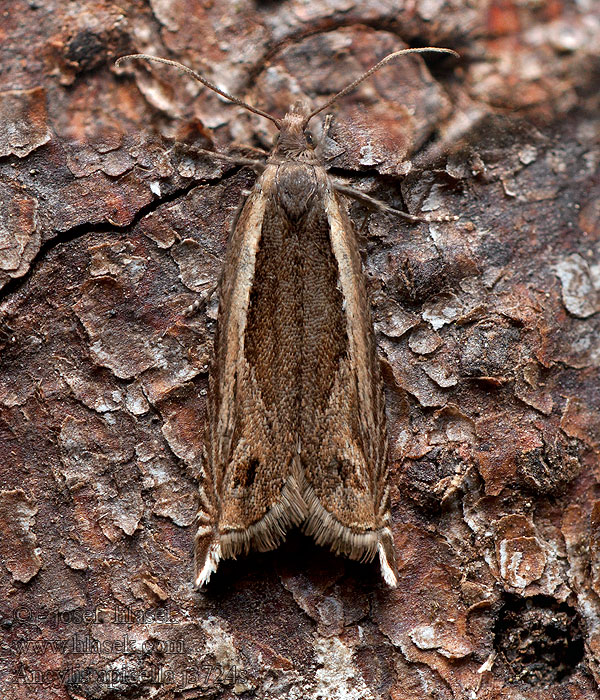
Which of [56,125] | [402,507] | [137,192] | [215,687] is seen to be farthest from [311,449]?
[56,125]

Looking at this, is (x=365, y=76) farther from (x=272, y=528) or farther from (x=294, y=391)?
(x=272, y=528)

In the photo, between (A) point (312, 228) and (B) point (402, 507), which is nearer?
(B) point (402, 507)

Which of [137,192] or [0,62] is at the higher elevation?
[0,62]

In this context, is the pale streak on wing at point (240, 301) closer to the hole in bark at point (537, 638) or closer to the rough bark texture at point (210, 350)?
the rough bark texture at point (210, 350)

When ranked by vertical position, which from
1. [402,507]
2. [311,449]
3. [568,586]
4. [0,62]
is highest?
[0,62]

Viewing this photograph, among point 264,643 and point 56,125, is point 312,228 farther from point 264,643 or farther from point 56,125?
point 264,643

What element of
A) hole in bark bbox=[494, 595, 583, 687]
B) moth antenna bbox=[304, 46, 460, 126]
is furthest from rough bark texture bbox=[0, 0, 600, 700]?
moth antenna bbox=[304, 46, 460, 126]
